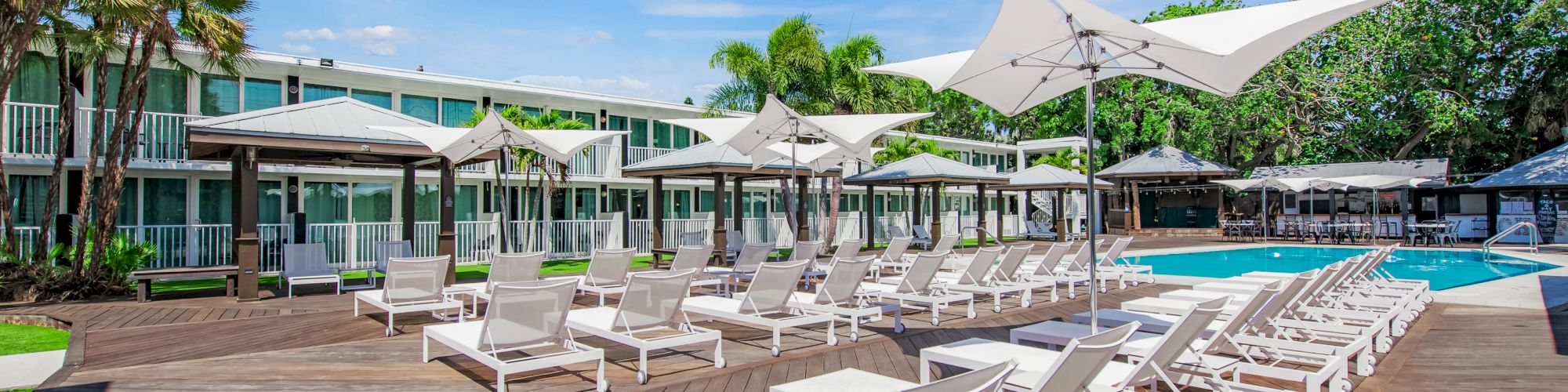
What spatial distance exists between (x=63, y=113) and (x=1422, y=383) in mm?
15790

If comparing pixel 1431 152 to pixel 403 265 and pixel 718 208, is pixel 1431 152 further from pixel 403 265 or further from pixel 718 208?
pixel 403 265

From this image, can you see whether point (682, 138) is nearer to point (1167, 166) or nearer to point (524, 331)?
point (1167, 166)

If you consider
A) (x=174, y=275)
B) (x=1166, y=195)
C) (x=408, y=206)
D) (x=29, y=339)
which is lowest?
(x=29, y=339)

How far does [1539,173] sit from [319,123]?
2933 centimetres

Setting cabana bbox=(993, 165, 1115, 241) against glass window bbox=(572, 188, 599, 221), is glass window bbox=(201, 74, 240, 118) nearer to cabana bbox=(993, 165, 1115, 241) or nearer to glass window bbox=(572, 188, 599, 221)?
glass window bbox=(572, 188, 599, 221)

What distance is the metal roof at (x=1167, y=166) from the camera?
96.6 feet

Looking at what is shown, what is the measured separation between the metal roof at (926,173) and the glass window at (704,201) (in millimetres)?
4736

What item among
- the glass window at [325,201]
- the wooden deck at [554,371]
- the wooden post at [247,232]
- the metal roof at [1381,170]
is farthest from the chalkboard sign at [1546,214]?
the wooden post at [247,232]

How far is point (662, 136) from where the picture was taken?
23.1 metres

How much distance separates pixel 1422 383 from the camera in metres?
5.74

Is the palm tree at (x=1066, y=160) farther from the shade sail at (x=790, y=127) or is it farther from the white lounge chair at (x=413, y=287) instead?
the white lounge chair at (x=413, y=287)

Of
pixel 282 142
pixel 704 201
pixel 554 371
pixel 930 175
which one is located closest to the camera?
pixel 554 371

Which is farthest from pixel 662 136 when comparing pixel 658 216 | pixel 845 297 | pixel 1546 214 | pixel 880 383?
pixel 1546 214

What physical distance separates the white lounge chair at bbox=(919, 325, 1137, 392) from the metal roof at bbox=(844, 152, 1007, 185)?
14.5 meters
